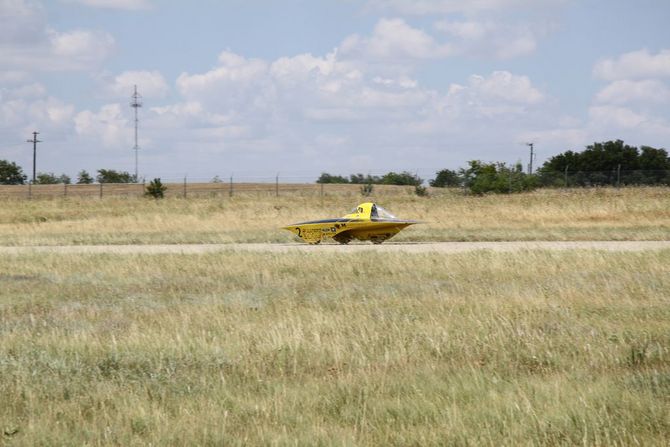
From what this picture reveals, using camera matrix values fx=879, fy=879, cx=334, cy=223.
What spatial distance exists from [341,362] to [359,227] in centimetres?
1735

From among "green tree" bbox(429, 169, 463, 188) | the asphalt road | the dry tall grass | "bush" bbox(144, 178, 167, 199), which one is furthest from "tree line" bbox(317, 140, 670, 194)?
the dry tall grass

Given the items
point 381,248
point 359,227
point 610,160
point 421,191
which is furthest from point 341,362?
point 610,160

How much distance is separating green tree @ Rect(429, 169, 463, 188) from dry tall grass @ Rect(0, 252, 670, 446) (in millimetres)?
50160

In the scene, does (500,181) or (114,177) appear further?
(114,177)

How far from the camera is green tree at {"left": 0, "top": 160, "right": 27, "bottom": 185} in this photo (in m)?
105

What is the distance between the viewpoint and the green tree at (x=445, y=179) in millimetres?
65688

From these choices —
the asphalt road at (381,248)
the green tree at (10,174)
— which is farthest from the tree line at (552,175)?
the asphalt road at (381,248)

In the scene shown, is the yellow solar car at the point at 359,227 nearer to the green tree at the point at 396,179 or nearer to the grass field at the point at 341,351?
the grass field at the point at 341,351

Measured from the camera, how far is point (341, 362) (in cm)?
845

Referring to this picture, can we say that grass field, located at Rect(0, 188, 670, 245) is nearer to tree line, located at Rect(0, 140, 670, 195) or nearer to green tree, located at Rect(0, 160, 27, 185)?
tree line, located at Rect(0, 140, 670, 195)

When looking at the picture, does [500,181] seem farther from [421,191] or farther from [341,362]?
[341,362]

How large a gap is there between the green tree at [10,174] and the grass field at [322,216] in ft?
159

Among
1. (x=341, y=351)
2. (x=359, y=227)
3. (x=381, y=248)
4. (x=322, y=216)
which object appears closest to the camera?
(x=341, y=351)

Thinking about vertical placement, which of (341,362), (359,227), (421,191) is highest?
(421,191)
